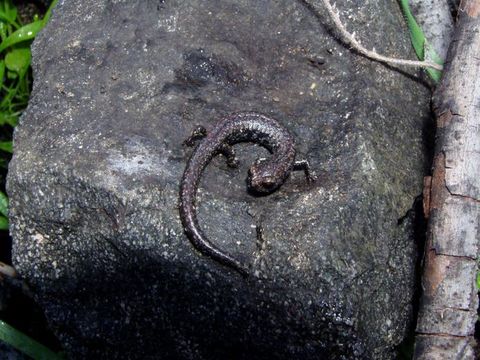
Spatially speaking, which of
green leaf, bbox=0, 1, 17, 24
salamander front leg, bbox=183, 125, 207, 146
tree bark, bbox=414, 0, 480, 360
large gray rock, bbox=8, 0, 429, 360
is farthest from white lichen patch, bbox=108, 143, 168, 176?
green leaf, bbox=0, 1, 17, 24

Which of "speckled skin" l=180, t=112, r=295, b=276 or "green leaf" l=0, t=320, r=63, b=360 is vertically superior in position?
"speckled skin" l=180, t=112, r=295, b=276

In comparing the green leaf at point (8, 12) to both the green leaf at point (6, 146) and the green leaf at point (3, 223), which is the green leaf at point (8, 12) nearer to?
the green leaf at point (6, 146)

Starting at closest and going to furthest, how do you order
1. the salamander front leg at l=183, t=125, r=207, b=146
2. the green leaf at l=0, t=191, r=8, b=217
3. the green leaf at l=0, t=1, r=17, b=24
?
1. the salamander front leg at l=183, t=125, r=207, b=146
2. the green leaf at l=0, t=191, r=8, b=217
3. the green leaf at l=0, t=1, r=17, b=24

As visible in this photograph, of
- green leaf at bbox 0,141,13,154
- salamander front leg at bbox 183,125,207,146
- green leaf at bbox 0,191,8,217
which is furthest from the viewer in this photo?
green leaf at bbox 0,141,13,154

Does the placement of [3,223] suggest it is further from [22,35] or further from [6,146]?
[22,35]

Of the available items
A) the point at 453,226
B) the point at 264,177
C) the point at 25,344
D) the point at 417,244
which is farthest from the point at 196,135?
the point at 25,344

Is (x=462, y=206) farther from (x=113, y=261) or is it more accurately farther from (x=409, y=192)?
(x=113, y=261)

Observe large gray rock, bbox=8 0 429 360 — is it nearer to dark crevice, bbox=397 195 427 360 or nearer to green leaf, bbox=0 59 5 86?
dark crevice, bbox=397 195 427 360

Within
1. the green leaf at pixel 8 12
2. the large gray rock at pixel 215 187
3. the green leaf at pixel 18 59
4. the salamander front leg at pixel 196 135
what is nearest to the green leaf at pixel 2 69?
the green leaf at pixel 18 59
